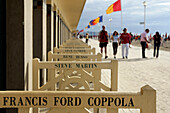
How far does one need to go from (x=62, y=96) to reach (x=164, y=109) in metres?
3.12

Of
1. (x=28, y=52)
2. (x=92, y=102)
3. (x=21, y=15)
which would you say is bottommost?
(x=92, y=102)

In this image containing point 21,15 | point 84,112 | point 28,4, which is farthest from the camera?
point 28,4

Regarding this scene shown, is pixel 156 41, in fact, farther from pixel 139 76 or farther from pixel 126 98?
pixel 126 98

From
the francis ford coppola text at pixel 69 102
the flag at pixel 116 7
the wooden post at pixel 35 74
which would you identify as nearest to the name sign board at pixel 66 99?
the francis ford coppola text at pixel 69 102

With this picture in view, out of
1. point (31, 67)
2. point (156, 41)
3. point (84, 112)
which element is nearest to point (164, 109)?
point (31, 67)

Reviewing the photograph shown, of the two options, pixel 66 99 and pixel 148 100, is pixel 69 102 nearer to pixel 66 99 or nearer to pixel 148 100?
pixel 66 99

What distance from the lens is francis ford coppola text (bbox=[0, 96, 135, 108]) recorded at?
1.65 metres

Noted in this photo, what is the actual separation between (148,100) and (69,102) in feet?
1.81

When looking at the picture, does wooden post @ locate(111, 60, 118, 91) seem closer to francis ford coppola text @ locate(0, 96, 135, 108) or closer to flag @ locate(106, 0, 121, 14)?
francis ford coppola text @ locate(0, 96, 135, 108)

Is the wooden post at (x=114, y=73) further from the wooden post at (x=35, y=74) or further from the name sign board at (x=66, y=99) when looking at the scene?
the name sign board at (x=66, y=99)

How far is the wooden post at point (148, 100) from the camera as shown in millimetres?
1662

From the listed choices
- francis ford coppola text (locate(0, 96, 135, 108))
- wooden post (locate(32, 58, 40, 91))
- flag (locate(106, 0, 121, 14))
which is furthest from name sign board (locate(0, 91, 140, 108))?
flag (locate(106, 0, 121, 14))

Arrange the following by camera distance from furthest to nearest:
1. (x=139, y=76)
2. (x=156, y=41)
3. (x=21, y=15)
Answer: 1. (x=156, y=41)
2. (x=139, y=76)
3. (x=21, y=15)

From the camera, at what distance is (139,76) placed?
25.6ft
